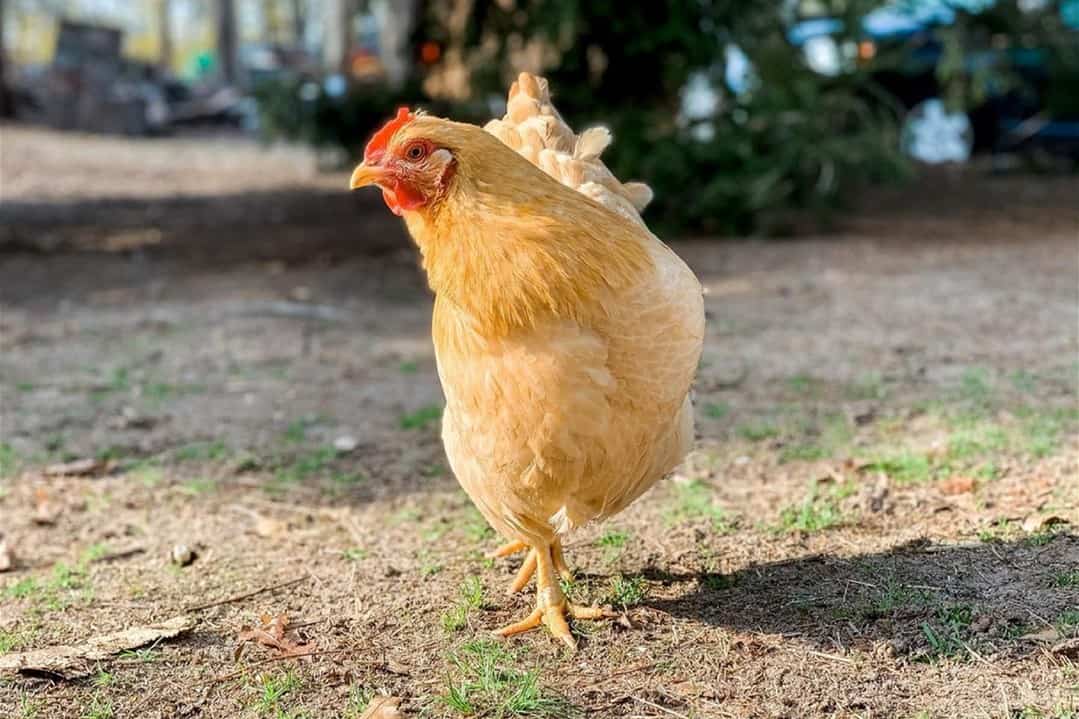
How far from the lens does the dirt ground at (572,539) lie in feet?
9.24

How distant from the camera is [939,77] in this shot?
9477mm

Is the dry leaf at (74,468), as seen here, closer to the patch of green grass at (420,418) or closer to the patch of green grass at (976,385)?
the patch of green grass at (420,418)

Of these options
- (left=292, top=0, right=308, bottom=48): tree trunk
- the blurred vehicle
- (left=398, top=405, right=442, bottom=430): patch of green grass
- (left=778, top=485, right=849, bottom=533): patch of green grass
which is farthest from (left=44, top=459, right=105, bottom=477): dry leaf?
(left=292, top=0, right=308, bottom=48): tree trunk

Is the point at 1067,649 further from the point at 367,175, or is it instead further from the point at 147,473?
the point at 147,473

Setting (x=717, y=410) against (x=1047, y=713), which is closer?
(x=1047, y=713)

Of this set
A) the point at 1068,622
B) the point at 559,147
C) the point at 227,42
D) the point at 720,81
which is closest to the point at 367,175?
the point at 559,147

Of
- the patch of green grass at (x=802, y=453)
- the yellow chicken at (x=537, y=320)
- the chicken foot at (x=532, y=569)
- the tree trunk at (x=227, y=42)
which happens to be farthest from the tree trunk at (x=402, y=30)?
the tree trunk at (x=227, y=42)

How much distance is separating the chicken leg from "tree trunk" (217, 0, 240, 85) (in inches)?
1059

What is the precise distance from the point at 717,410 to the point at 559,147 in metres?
1.80

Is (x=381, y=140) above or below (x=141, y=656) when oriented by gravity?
above

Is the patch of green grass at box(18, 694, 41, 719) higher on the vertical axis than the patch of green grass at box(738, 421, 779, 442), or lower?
lower

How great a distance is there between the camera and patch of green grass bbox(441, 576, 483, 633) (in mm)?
3176

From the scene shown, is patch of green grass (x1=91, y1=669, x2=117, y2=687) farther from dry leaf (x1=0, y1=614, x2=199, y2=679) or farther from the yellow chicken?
the yellow chicken

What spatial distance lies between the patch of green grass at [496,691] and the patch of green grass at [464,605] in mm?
198
